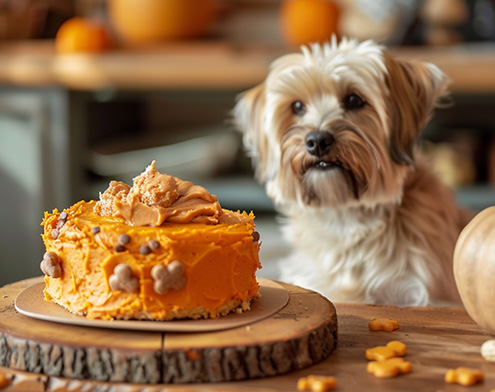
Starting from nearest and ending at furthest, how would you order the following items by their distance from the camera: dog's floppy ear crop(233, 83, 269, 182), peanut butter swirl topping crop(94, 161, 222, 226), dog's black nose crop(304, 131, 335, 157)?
peanut butter swirl topping crop(94, 161, 222, 226) < dog's black nose crop(304, 131, 335, 157) < dog's floppy ear crop(233, 83, 269, 182)

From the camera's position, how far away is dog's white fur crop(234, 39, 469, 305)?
197 cm

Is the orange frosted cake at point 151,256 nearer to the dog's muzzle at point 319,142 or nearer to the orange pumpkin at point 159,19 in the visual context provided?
the dog's muzzle at point 319,142

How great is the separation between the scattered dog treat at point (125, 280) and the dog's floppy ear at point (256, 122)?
112 cm

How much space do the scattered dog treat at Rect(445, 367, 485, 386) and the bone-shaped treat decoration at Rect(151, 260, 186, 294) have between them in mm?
431

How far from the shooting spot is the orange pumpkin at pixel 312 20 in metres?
3.55

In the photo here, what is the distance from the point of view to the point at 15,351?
1.12 meters

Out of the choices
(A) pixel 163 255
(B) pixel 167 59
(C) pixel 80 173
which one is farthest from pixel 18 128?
(A) pixel 163 255

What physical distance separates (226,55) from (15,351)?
2.60 m

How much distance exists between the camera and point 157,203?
125 cm

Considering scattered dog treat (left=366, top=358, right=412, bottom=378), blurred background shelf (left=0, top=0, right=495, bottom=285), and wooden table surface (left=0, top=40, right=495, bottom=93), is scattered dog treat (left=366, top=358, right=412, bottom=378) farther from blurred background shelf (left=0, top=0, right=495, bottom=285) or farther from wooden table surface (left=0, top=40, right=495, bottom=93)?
wooden table surface (left=0, top=40, right=495, bottom=93)

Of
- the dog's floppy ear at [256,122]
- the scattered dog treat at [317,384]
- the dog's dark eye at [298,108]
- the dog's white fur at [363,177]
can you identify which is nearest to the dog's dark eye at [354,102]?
the dog's white fur at [363,177]

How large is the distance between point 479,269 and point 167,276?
1.67ft

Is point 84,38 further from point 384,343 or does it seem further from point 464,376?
point 464,376

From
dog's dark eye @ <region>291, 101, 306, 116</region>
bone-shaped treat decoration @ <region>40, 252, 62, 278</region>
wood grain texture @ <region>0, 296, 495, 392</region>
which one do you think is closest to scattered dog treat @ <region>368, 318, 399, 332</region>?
wood grain texture @ <region>0, 296, 495, 392</region>
